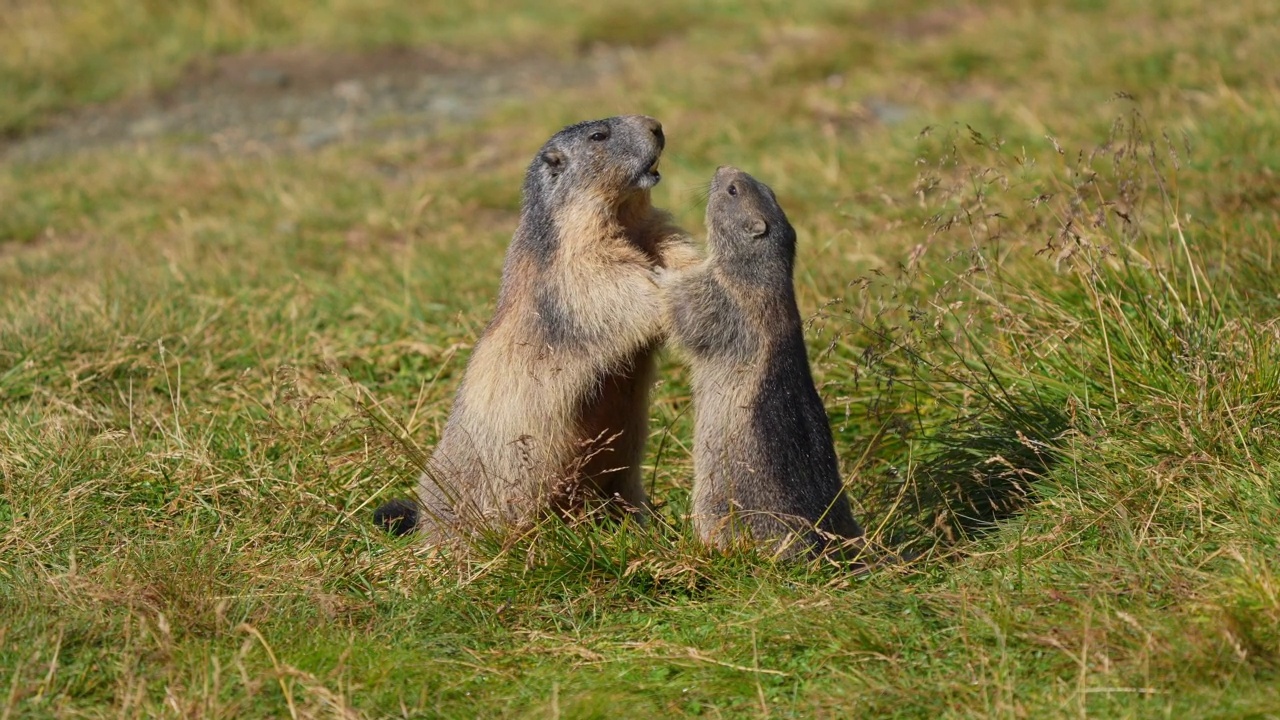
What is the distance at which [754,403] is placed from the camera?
452cm

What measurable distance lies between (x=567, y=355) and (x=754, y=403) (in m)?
0.69

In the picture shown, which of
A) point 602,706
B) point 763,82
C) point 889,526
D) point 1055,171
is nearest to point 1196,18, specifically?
point 763,82

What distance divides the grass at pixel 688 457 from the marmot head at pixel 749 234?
1.41ft

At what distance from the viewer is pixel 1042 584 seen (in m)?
4.06

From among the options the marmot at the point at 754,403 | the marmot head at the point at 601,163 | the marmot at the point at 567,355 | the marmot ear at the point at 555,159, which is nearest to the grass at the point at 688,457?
the marmot at the point at 754,403

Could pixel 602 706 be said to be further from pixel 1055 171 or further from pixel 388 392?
pixel 1055 171

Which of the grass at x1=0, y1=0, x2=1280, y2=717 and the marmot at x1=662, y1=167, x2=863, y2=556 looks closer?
the grass at x1=0, y1=0, x2=1280, y2=717

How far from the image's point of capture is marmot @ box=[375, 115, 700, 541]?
4727mm

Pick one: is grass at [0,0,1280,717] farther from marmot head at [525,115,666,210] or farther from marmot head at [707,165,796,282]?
marmot head at [525,115,666,210]

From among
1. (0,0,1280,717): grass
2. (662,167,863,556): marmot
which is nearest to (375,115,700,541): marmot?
(662,167,863,556): marmot

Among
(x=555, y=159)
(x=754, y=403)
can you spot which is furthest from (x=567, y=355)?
(x=555, y=159)

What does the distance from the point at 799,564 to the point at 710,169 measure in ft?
17.8

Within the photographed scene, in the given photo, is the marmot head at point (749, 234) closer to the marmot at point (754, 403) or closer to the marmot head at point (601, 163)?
the marmot at point (754, 403)

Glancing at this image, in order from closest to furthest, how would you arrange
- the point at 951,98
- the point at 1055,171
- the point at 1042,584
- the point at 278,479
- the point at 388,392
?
1. the point at 1042,584
2. the point at 278,479
3. the point at 388,392
4. the point at 1055,171
5. the point at 951,98
